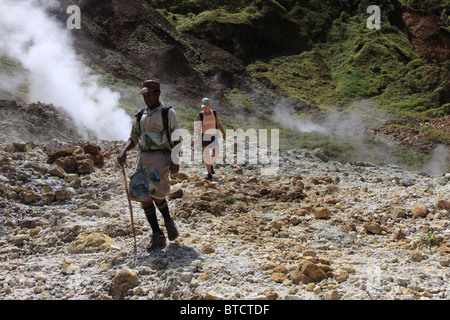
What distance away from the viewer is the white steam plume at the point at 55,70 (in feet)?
34.0

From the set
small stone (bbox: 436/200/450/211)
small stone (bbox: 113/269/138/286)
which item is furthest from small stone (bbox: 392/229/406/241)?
small stone (bbox: 113/269/138/286)

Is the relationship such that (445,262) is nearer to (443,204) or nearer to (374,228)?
(374,228)

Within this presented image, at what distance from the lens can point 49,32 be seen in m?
18.0

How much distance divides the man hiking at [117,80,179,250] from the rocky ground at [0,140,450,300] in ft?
1.48

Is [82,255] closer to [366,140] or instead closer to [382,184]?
[382,184]

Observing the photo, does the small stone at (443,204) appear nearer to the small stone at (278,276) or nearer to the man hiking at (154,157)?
the small stone at (278,276)

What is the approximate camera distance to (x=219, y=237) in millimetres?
3988

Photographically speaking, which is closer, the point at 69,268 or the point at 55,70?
the point at 69,268

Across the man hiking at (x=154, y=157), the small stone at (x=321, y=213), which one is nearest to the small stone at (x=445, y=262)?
the small stone at (x=321, y=213)

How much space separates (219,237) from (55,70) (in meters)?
12.3

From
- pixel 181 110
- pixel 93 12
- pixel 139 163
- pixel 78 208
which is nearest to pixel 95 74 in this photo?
pixel 181 110

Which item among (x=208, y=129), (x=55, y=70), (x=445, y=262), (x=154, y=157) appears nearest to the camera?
(x=445, y=262)

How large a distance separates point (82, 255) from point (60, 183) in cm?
237

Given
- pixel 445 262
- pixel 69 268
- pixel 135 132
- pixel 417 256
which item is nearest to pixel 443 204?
pixel 417 256
